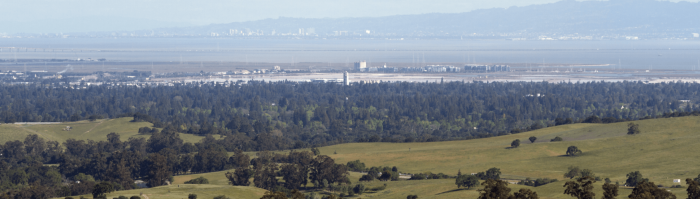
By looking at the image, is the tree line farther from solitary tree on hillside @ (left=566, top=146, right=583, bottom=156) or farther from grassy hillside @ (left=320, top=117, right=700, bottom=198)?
solitary tree on hillside @ (left=566, top=146, right=583, bottom=156)

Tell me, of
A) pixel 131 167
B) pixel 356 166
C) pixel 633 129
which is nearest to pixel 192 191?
pixel 131 167

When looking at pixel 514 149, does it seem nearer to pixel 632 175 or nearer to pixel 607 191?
pixel 632 175

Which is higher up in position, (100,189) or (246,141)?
(100,189)

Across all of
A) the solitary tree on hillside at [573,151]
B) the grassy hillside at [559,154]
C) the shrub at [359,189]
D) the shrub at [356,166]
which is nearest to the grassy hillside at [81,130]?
the grassy hillside at [559,154]

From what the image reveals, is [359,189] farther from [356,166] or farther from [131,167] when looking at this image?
[131,167]

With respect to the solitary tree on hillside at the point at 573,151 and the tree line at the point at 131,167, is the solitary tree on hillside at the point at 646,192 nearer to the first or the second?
the tree line at the point at 131,167

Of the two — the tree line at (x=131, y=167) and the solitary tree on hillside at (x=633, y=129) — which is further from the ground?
the solitary tree on hillside at (x=633, y=129)

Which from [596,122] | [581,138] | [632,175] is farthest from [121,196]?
[596,122]

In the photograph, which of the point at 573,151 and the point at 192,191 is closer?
the point at 192,191
